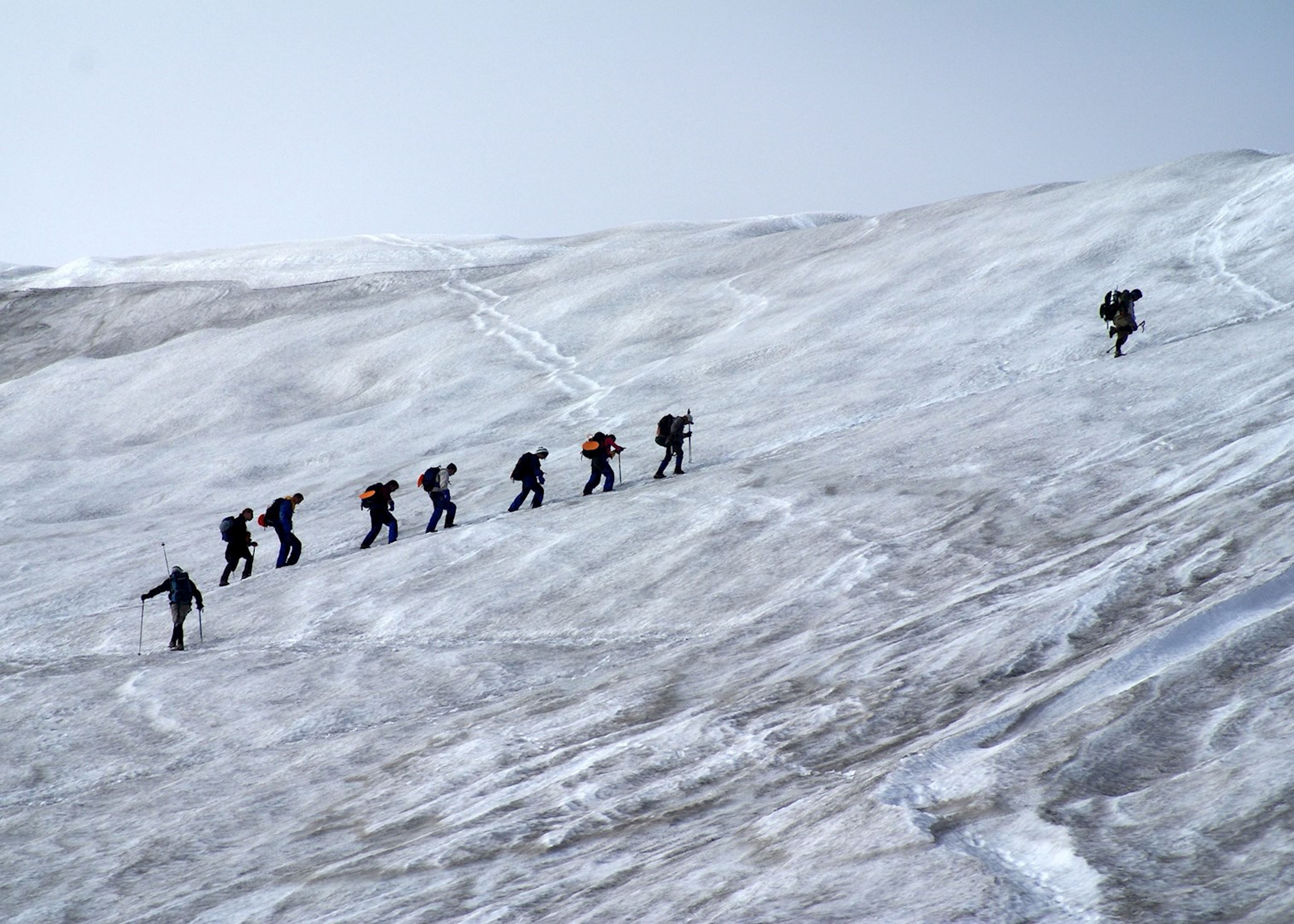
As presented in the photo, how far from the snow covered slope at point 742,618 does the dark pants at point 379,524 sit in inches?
18.7

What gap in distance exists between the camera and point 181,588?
18375 millimetres

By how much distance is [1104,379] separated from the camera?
73.0ft

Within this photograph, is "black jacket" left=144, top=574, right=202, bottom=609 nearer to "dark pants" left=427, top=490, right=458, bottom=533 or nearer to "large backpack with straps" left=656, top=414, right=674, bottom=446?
"dark pants" left=427, top=490, right=458, bottom=533

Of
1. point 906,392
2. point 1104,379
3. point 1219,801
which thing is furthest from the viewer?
point 906,392

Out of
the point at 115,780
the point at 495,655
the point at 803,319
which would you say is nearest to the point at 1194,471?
the point at 495,655

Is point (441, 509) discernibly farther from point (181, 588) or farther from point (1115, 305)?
point (1115, 305)

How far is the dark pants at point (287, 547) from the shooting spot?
22.5 metres

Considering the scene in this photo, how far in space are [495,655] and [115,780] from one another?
4.89 m

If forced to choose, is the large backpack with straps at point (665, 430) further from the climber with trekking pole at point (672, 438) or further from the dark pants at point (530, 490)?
the dark pants at point (530, 490)

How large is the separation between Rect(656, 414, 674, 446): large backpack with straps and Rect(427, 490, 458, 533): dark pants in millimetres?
4176

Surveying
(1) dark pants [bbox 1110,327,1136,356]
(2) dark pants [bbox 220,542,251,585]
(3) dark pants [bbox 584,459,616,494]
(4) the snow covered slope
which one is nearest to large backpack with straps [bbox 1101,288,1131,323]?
(1) dark pants [bbox 1110,327,1136,356]

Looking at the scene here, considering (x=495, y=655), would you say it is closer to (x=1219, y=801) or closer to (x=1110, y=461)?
(x=1110, y=461)

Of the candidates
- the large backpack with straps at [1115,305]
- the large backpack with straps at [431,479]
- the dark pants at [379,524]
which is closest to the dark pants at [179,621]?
the dark pants at [379,524]

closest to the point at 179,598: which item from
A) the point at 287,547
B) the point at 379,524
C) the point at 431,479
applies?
the point at 287,547
